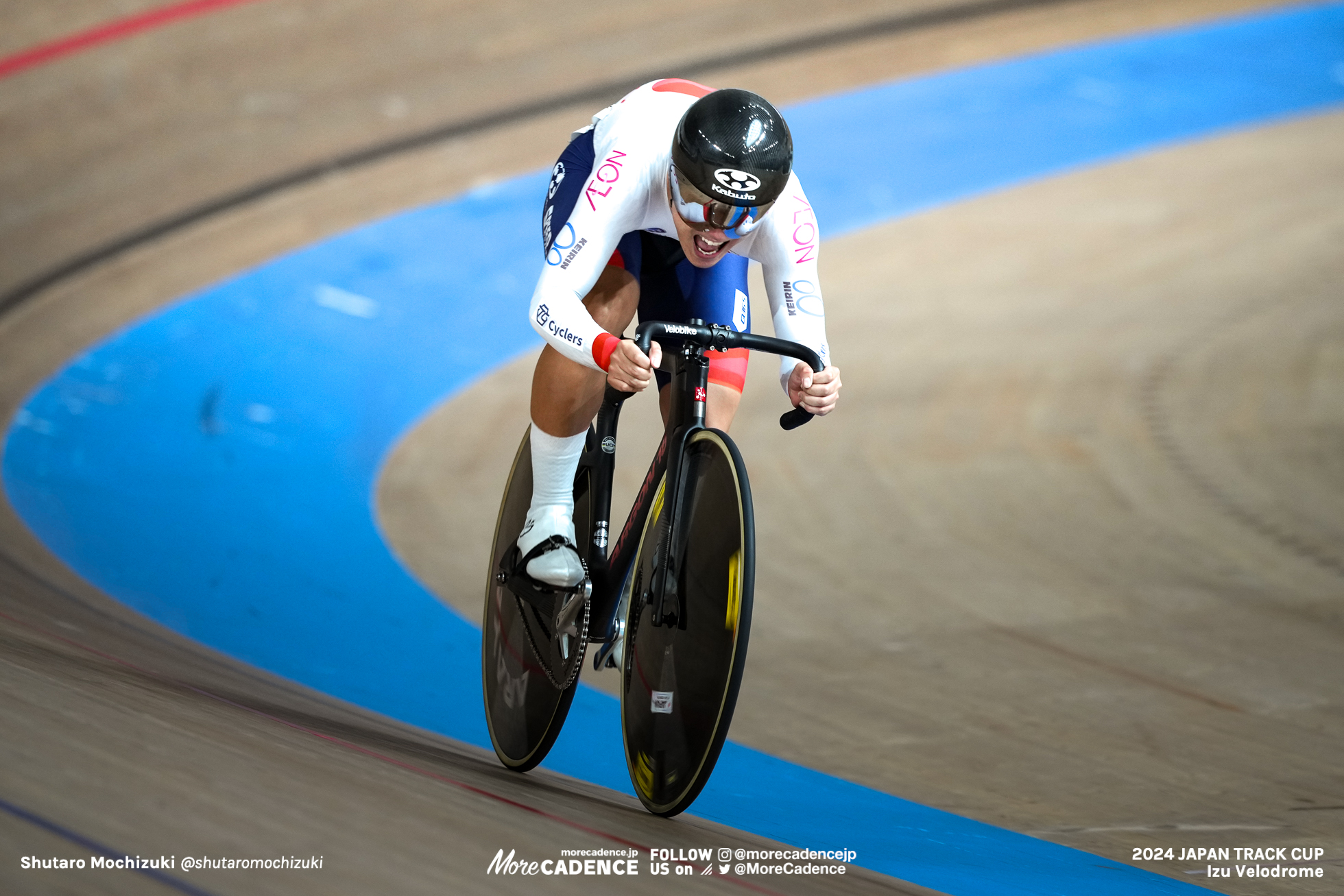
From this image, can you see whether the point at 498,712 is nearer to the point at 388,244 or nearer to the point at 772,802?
the point at 772,802

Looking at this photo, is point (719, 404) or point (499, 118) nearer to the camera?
point (719, 404)

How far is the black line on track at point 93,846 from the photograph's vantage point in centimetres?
158

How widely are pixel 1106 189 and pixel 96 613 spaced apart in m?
5.85

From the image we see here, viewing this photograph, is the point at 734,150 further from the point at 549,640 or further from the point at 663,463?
the point at 549,640

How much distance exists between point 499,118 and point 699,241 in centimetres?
572

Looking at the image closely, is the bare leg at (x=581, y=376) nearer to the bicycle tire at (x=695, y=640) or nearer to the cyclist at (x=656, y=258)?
the cyclist at (x=656, y=258)

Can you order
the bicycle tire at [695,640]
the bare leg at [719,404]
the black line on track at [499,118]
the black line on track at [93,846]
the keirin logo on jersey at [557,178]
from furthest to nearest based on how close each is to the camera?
the black line on track at [499,118] → the keirin logo on jersey at [557,178] → the bare leg at [719,404] → the bicycle tire at [695,640] → the black line on track at [93,846]

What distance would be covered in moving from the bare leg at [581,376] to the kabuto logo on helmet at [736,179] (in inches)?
17.7

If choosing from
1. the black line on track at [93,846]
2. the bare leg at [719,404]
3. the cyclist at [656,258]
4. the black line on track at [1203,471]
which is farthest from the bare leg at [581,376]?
the black line on track at [1203,471]

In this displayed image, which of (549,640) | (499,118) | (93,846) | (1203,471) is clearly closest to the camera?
(93,846)

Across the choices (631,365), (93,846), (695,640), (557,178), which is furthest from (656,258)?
(93,846)

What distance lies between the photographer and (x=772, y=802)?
292 centimetres

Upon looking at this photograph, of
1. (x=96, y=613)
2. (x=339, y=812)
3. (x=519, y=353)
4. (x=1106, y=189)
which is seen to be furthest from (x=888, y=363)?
(x=339, y=812)

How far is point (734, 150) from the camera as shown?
2277 millimetres
